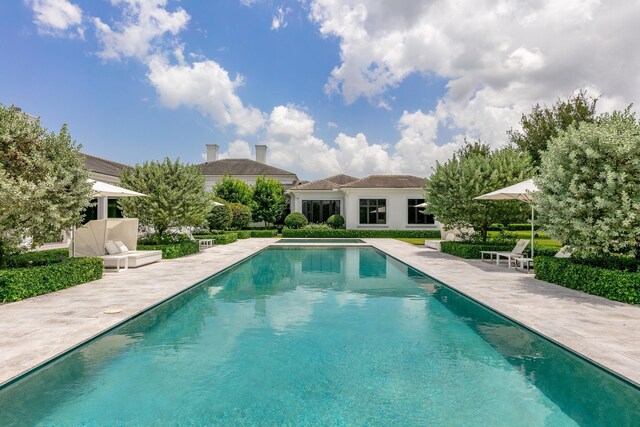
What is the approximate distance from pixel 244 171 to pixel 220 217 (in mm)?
14324

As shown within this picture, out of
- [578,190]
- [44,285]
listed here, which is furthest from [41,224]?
[578,190]

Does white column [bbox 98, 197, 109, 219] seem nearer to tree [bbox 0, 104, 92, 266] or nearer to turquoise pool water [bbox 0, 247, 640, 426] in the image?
tree [bbox 0, 104, 92, 266]

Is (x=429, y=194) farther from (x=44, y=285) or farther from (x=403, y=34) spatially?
(x=44, y=285)

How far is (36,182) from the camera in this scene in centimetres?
802

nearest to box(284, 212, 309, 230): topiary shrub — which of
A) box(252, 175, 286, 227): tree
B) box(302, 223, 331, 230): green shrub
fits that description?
box(302, 223, 331, 230): green shrub

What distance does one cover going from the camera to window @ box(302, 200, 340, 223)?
104 ft

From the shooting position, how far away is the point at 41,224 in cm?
804

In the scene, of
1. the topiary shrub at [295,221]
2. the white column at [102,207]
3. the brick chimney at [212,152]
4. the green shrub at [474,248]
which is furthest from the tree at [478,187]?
the brick chimney at [212,152]

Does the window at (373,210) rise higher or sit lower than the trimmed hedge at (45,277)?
higher

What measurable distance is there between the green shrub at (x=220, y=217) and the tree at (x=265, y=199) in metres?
4.69

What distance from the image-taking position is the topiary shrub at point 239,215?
26828mm

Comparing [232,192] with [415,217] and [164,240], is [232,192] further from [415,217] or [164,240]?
[415,217]

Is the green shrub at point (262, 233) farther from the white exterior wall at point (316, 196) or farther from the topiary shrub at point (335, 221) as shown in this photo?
the topiary shrub at point (335, 221)

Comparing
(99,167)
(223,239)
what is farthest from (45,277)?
(99,167)
